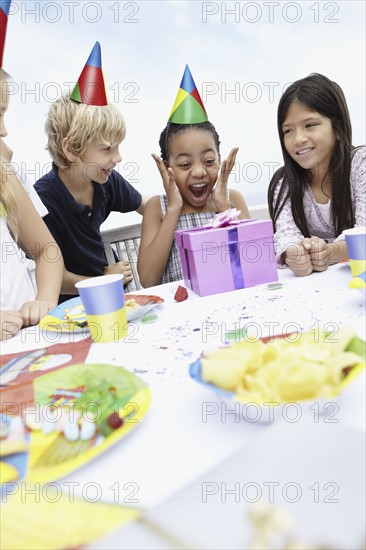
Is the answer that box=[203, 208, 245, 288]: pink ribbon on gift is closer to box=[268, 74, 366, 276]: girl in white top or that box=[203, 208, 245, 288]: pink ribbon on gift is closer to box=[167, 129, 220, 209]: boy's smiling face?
box=[268, 74, 366, 276]: girl in white top

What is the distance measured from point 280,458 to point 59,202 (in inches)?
54.7

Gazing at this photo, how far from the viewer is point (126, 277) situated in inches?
59.4

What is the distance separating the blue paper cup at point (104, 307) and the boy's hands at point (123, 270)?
750 millimetres

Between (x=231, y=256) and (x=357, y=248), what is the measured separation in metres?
0.27

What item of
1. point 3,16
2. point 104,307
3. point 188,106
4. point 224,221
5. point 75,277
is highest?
point 3,16

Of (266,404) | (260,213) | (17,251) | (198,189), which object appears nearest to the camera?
(266,404)

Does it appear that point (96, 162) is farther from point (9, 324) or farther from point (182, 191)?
point (9, 324)

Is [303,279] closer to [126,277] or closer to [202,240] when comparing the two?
[202,240]

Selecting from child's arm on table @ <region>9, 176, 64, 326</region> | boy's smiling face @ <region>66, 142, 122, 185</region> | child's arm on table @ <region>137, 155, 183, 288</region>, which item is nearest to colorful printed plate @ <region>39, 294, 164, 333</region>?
child's arm on table @ <region>9, 176, 64, 326</region>

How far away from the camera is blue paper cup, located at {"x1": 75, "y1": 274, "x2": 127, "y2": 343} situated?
28.2 inches

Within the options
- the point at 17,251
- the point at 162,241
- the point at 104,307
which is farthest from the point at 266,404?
the point at 162,241

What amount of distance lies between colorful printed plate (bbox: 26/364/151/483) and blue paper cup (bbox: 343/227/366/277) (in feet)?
1.63

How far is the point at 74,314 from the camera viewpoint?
86 centimetres

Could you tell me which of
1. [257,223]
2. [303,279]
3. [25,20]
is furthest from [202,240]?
[25,20]
